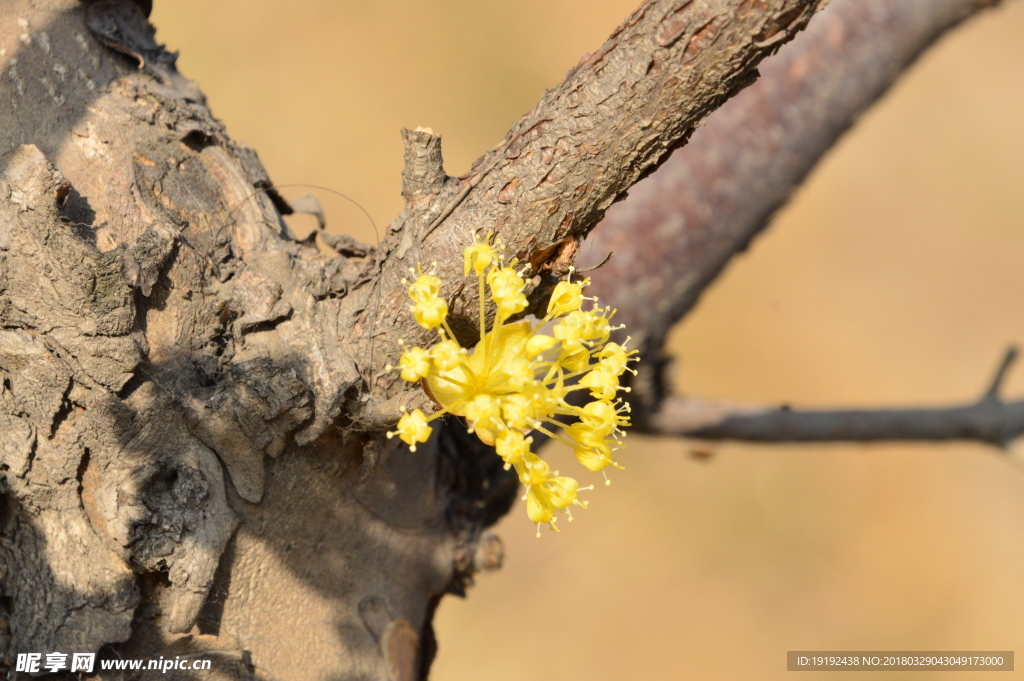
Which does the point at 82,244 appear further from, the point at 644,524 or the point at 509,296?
the point at 644,524

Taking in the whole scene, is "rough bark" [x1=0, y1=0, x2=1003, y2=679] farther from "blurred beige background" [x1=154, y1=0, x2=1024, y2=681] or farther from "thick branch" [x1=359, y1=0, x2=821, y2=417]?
"blurred beige background" [x1=154, y1=0, x2=1024, y2=681]

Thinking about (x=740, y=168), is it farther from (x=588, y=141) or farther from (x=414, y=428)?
(x=414, y=428)

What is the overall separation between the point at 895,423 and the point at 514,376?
1.94 m

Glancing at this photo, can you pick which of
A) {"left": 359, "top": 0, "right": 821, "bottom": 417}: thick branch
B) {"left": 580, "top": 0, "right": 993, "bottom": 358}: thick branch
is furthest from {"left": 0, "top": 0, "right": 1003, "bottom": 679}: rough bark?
{"left": 580, "top": 0, "right": 993, "bottom": 358}: thick branch

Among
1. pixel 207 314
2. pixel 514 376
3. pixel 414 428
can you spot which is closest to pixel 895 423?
pixel 514 376

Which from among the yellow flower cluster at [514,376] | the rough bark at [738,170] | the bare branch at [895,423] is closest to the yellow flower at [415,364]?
the yellow flower cluster at [514,376]

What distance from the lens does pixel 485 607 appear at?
490 centimetres

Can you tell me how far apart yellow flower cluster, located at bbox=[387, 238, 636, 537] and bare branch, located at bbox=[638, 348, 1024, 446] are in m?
1.43

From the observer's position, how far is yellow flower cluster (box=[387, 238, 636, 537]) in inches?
47.7

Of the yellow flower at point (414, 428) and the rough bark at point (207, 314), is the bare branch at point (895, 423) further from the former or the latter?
the yellow flower at point (414, 428)

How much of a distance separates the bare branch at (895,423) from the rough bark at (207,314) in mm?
1563

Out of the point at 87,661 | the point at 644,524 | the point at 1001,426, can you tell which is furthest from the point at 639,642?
the point at 87,661

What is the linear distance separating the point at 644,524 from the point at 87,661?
176 inches

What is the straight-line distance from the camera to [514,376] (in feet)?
4.02
